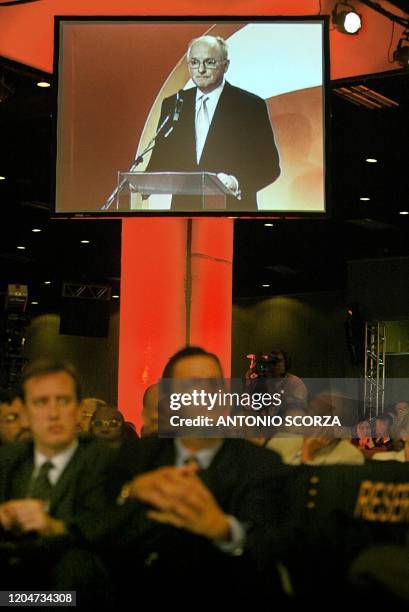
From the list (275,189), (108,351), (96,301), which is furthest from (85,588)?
(108,351)

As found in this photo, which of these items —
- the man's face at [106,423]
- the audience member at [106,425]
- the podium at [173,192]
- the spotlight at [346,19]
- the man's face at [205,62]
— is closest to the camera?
the audience member at [106,425]

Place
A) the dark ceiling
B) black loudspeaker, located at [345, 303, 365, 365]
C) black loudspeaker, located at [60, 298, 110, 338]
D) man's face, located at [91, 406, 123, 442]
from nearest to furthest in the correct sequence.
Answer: man's face, located at [91, 406, 123, 442] < the dark ceiling < black loudspeaker, located at [345, 303, 365, 365] < black loudspeaker, located at [60, 298, 110, 338]

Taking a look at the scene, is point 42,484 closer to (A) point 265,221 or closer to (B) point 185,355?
(B) point 185,355

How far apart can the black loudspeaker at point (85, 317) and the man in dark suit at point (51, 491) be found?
11.8 meters

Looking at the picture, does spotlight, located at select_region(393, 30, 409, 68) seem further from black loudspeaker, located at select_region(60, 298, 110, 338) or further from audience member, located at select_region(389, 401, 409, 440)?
black loudspeaker, located at select_region(60, 298, 110, 338)

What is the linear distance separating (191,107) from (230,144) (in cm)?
27

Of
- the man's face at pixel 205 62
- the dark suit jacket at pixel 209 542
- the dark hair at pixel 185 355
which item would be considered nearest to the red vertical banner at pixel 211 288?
the man's face at pixel 205 62

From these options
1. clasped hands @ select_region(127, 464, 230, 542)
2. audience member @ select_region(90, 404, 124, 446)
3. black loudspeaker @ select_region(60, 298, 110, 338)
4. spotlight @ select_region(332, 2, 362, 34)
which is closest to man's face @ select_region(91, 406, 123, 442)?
audience member @ select_region(90, 404, 124, 446)

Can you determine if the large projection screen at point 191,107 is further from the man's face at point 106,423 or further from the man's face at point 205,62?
the man's face at point 106,423

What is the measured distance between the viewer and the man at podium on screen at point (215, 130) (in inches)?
199

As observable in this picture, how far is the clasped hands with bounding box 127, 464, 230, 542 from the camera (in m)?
1.87

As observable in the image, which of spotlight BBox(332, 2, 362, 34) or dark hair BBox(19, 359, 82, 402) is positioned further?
spotlight BBox(332, 2, 362, 34)

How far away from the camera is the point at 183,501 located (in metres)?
1.88

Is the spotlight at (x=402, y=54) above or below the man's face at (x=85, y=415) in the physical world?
above
